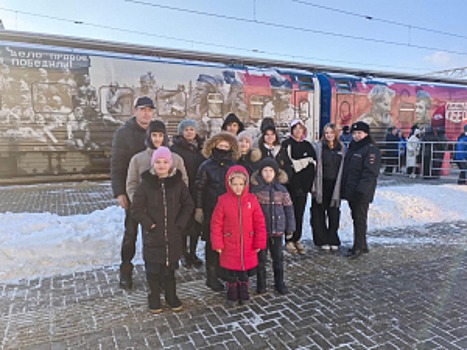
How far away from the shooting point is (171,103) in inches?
432

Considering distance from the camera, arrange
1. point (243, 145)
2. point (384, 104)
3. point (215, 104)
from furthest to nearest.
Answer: point (384, 104)
point (215, 104)
point (243, 145)

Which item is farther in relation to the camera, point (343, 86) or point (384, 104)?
point (384, 104)

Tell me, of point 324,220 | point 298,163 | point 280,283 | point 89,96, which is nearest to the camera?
point 280,283

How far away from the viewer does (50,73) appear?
9.56 meters

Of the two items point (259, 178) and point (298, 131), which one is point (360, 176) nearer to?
point (298, 131)

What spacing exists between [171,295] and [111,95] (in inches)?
316

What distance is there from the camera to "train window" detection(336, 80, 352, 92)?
13.7 m

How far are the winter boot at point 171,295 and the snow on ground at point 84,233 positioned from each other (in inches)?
55.0

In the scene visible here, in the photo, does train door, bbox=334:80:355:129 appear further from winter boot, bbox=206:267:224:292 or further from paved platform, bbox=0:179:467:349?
winter boot, bbox=206:267:224:292

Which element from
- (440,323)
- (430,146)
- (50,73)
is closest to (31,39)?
(50,73)

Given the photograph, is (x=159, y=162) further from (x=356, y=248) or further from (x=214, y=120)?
(x=214, y=120)

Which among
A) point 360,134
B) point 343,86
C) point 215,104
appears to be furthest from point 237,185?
point 343,86

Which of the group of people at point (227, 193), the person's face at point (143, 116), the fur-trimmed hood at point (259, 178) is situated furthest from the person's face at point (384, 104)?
the person's face at point (143, 116)

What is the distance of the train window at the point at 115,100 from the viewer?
10.2 meters
